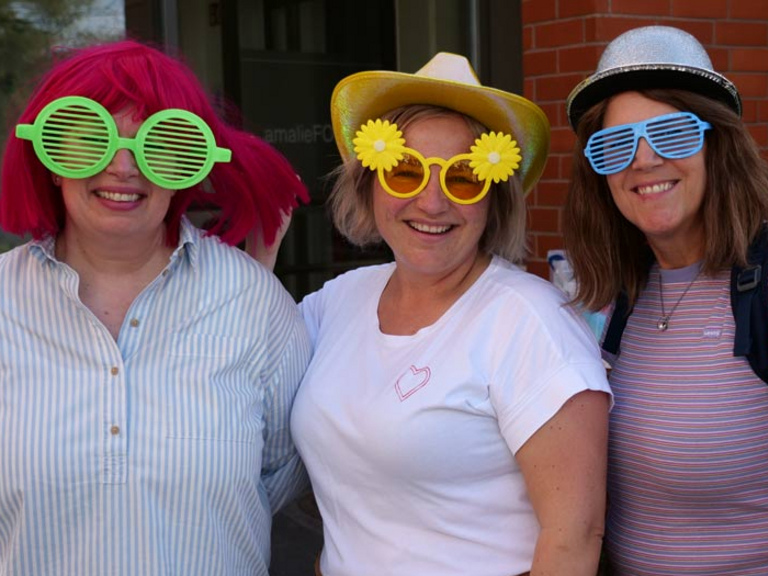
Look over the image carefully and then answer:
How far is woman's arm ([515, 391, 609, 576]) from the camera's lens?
199 centimetres

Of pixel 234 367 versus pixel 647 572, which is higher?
pixel 234 367

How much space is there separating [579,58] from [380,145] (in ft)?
8.05

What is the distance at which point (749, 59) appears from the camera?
484 centimetres

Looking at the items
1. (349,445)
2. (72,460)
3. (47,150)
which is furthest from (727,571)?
(47,150)

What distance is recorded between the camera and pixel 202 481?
2.15 metres

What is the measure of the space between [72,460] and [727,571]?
1.41 metres

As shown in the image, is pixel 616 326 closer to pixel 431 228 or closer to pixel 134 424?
pixel 431 228

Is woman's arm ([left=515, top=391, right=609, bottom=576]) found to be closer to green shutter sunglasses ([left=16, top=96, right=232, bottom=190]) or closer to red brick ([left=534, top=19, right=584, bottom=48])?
green shutter sunglasses ([left=16, top=96, right=232, bottom=190])

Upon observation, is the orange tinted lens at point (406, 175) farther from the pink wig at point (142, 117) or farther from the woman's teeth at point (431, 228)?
the pink wig at point (142, 117)

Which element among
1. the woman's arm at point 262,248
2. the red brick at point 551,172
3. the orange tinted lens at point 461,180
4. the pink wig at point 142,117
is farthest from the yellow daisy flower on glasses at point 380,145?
the red brick at point 551,172

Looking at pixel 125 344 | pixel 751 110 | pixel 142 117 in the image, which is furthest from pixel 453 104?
pixel 751 110

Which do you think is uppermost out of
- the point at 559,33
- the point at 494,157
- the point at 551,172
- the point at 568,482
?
the point at 559,33

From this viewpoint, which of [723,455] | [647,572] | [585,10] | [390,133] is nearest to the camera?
[723,455]

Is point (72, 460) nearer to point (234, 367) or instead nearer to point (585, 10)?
point (234, 367)
